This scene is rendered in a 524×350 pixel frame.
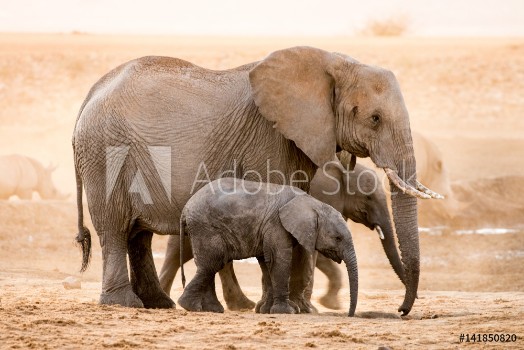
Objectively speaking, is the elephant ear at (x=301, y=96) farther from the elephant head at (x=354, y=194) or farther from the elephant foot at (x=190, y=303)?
the elephant head at (x=354, y=194)

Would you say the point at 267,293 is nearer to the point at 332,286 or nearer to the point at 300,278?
the point at 300,278

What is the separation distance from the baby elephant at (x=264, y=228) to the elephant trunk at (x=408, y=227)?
54 centimetres

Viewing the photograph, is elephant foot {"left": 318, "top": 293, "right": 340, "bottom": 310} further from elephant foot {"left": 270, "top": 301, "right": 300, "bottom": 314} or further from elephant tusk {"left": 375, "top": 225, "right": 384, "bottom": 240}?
elephant foot {"left": 270, "top": 301, "right": 300, "bottom": 314}

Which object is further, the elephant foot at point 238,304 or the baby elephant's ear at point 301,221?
the elephant foot at point 238,304

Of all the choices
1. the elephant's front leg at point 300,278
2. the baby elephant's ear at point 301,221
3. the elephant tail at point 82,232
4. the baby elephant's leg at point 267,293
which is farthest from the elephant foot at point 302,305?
the elephant tail at point 82,232

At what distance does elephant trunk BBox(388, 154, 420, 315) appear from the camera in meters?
10.2

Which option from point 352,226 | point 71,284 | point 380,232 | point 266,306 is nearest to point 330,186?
point 380,232

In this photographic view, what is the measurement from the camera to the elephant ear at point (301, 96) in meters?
10.3

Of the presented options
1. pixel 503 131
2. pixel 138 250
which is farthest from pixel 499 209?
pixel 138 250

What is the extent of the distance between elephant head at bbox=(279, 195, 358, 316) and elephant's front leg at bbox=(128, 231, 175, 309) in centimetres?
168

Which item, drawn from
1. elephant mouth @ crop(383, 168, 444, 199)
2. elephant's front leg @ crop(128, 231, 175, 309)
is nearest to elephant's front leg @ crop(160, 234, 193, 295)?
elephant's front leg @ crop(128, 231, 175, 309)

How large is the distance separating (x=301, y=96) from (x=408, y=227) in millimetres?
1383

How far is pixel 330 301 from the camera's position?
12742 millimetres

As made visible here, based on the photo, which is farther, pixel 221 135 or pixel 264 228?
pixel 221 135
